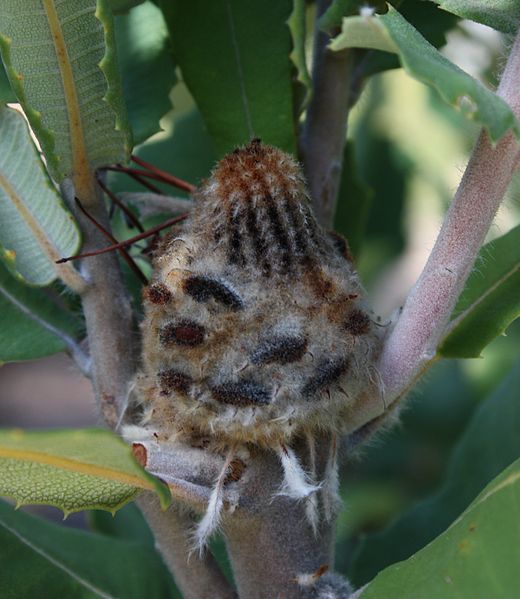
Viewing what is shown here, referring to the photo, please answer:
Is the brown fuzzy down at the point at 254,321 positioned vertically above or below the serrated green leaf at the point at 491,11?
below

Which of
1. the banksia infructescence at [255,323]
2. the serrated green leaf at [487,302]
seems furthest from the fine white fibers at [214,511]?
the serrated green leaf at [487,302]

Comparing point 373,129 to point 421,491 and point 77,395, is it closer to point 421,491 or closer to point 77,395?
point 421,491

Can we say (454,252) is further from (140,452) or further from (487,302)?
(140,452)

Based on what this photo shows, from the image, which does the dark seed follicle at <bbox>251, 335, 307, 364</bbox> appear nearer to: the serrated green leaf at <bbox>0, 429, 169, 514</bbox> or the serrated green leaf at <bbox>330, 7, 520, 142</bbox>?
the serrated green leaf at <bbox>0, 429, 169, 514</bbox>

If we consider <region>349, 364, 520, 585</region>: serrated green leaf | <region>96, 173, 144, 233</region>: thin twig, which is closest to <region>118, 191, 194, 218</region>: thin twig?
<region>96, 173, 144, 233</region>: thin twig

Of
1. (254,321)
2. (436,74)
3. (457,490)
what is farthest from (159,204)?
(457,490)

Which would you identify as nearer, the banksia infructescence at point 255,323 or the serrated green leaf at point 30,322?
the banksia infructescence at point 255,323

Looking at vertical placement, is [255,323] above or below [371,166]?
above

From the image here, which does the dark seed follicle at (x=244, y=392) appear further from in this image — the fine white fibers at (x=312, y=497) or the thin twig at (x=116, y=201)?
the thin twig at (x=116, y=201)
